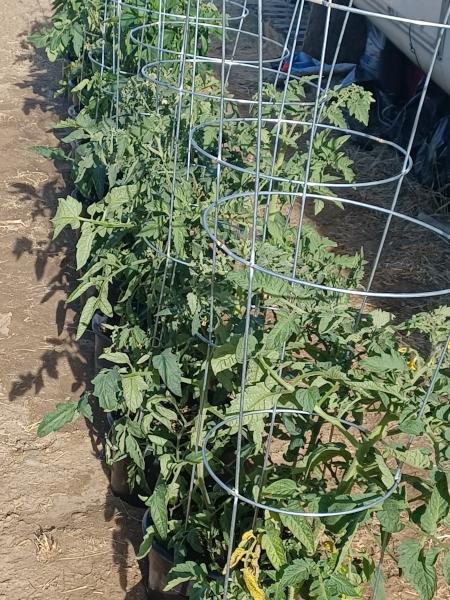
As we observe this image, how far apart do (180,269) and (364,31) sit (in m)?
4.86

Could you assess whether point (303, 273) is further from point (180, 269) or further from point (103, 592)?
point (103, 592)

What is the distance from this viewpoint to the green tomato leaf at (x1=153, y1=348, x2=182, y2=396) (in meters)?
1.57

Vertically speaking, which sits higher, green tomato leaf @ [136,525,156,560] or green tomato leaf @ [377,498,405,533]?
green tomato leaf @ [377,498,405,533]

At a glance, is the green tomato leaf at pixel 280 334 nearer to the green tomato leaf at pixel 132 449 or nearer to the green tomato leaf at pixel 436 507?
the green tomato leaf at pixel 436 507

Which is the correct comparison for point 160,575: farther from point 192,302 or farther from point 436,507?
point 436,507

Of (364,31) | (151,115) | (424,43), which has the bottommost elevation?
(364,31)

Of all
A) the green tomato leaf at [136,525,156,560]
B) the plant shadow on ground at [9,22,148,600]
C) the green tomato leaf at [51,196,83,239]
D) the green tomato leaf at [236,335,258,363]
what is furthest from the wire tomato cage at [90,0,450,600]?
the plant shadow on ground at [9,22,148,600]

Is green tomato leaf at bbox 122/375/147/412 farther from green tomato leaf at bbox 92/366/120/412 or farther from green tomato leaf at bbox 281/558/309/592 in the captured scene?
green tomato leaf at bbox 281/558/309/592

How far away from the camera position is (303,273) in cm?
156

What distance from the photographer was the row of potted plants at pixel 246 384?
1.30 m

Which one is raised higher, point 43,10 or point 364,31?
point 364,31

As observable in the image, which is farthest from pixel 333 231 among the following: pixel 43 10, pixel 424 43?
pixel 43 10

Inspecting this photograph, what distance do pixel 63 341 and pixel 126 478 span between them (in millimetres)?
952

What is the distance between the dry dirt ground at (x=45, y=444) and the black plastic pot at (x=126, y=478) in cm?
3
